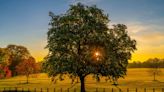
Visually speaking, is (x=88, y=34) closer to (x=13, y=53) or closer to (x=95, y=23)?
(x=95, y=23)

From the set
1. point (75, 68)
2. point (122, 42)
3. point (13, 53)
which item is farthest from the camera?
point (13, 53)

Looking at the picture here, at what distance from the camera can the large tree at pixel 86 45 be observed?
2173 inches

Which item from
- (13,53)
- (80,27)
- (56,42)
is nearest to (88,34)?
(80,27)

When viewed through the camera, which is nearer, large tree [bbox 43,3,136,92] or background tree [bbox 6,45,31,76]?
large tree [bbox 43,3,136,92]

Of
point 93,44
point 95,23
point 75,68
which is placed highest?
point 95,23

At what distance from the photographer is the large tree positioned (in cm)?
5519

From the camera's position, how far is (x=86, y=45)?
5678cm

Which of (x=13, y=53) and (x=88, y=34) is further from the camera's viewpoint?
(x=13, y=53)

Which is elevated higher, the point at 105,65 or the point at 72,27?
the point at 72,27

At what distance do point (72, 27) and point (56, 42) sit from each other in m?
3.65

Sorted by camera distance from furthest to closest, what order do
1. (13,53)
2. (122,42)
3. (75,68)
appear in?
(13,53) → (122,42) → (75,68)

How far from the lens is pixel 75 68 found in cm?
5419

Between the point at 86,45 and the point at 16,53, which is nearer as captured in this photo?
the point at 86,45

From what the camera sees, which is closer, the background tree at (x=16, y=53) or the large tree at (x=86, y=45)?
the large tree at (x=86, y=45)
